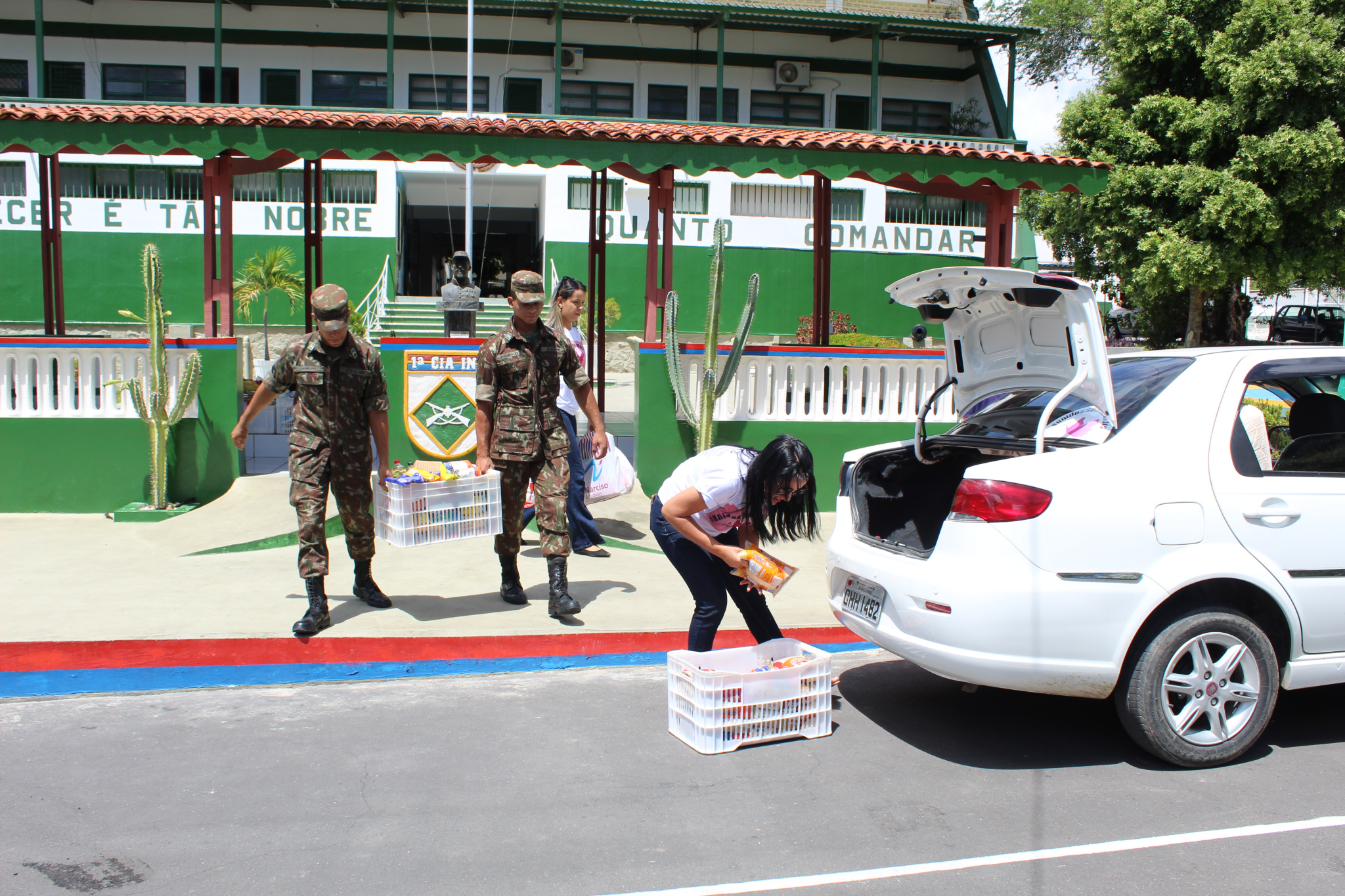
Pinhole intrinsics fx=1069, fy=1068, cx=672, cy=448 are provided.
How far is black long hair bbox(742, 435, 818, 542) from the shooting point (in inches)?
167

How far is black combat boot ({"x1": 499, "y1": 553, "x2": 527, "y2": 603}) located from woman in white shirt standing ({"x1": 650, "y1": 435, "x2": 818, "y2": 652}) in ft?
6.07

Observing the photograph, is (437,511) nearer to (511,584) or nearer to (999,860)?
(511,584)

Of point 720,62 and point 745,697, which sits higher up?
point 720,62

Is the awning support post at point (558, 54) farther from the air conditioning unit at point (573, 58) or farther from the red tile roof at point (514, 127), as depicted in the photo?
Result: the red tile roof at point (514, 127)

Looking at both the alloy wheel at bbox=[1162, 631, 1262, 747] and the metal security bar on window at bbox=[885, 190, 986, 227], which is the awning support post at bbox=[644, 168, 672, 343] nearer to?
the alloy wheel at bbox=[1162, 631, 1262, 747]

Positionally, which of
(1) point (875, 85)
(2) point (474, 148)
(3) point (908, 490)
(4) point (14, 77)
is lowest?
(3) point (908, 490)

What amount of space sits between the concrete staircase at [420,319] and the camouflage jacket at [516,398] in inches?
552

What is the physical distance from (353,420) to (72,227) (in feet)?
64.7

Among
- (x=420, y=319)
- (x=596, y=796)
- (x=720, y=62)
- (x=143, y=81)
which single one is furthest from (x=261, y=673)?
(x=143, y=81)

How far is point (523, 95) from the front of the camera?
24.5 meters

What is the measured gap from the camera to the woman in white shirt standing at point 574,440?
24.1 feet

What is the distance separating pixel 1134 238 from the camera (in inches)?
627

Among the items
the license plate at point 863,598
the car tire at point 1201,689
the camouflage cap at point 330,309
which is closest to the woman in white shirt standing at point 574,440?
the camouflage cap at point 330,309

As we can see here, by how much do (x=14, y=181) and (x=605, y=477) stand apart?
19905 mm
